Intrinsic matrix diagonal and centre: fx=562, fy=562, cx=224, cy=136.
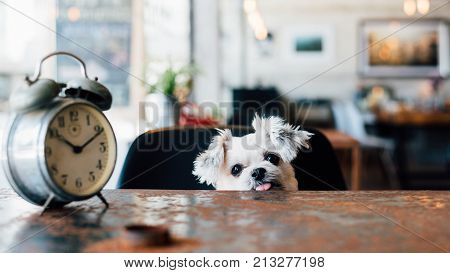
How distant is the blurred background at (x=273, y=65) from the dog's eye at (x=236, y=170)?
0.38 m

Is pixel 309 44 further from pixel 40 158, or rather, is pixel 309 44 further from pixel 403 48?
pixel 40 158

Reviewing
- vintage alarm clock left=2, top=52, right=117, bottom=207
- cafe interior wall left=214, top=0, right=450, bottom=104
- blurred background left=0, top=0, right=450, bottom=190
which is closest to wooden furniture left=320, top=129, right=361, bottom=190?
blurred background left=0, top=0, right=450, bottom=190

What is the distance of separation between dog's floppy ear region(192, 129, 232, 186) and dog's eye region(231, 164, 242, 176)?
4cm

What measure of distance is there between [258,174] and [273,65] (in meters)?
7.64

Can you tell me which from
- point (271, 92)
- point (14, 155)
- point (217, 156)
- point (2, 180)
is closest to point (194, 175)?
point (217, 156)

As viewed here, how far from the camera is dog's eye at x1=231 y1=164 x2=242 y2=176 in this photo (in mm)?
1380

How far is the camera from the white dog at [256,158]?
4.37ft

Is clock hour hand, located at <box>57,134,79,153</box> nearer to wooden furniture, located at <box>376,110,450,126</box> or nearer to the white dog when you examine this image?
the white dog

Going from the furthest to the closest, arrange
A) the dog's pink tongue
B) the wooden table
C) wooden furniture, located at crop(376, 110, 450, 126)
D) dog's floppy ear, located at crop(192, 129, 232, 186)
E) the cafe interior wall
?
the cafe interior wall → wooden furniture, located at crop(376, 110, 450, 126) → dog's floppy ear, located at crop(192, 129, 232, 186) → the dog's pink tongue → the wooden table

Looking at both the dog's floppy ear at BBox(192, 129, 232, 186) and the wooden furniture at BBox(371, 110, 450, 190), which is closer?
the dog's floppy ear at BBox(192, 129, 232, 186)

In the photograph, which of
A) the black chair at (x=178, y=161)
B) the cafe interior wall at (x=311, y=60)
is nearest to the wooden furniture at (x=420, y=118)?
the cafe interior wall at (x=311, y=60)

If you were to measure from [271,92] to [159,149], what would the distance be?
14.3ft

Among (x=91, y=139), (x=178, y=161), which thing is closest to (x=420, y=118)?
(x=178, y=161)

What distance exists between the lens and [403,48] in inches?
342
